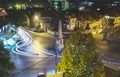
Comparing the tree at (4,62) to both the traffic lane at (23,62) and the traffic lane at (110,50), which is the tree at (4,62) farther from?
the traffic lane at (110,50)

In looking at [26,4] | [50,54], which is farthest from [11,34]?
[26,4]

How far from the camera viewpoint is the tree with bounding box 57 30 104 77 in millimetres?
30703

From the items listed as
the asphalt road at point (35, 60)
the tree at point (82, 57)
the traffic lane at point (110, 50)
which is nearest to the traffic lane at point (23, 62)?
the asphalt road at point (35, 60)

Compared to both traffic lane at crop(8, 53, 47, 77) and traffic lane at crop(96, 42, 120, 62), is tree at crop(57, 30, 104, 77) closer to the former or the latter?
traffic lane at crop(8, 53, 47, 77)

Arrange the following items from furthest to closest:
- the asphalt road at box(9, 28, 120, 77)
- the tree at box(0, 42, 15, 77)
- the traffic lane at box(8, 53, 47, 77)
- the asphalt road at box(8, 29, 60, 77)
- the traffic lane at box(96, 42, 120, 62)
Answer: the traffic lane at box(96, 42, 120, 62) → the asphalt road at box(9, 28, 120, 77) → the traffic lane at box(8, 53, 47, 77) → the asphalt road at box(8, 29, 60, 77) → the tree at box(0, 42, 15, 77)

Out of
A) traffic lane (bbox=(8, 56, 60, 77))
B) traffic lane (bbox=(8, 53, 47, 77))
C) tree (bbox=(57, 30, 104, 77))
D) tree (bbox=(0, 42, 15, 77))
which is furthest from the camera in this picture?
traffic lane (bbox=(8, 53, 47, 77))

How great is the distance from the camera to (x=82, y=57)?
30.7 m

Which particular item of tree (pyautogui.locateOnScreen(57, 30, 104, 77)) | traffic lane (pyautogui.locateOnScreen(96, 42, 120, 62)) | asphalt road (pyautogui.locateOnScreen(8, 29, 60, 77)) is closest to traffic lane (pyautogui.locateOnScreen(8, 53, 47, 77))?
asphalt road (pyautogui.locateOnScreen(8, 29, 60, 77))

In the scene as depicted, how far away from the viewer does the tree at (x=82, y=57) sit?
30703 mm

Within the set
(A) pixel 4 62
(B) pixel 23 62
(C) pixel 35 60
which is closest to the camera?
(A) pixel 4 62

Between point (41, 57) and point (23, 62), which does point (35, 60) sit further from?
point (41, 57)

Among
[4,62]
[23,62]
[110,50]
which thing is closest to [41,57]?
[23,62]

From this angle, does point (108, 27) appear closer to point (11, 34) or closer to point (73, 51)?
point (11, 34)

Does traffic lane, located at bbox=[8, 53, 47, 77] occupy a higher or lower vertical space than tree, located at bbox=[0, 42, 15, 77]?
lower
